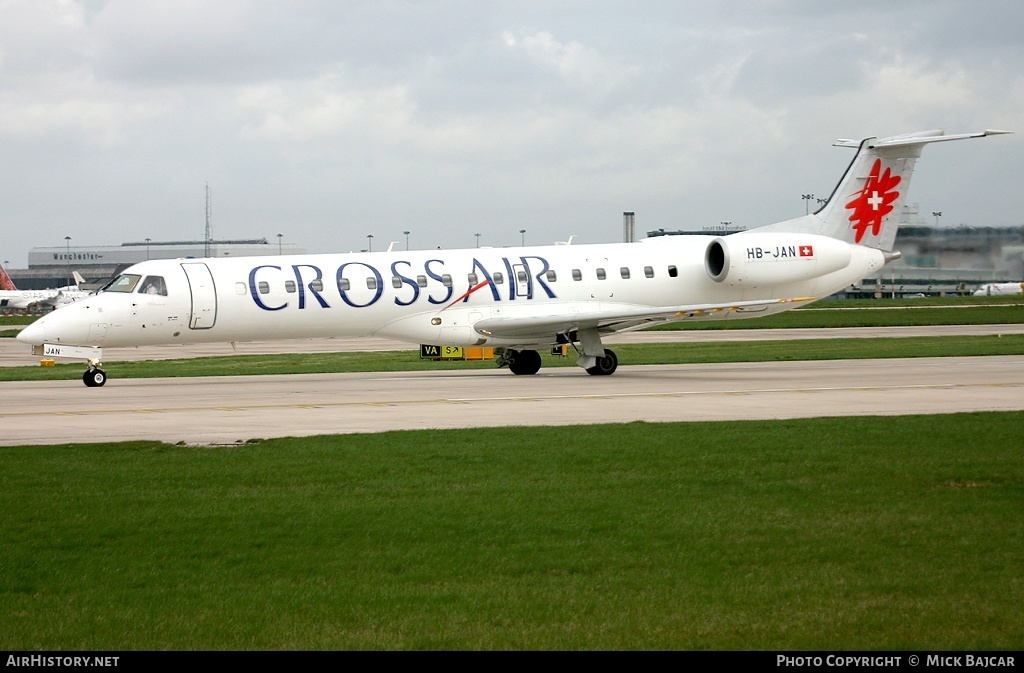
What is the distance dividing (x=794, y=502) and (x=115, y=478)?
7.48 meters

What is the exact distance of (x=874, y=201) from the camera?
3366 cm

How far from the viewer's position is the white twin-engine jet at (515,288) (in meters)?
28.5

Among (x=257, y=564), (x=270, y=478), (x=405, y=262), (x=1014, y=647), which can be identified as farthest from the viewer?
(x=405, y=262)

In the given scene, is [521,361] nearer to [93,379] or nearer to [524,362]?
[524,362]

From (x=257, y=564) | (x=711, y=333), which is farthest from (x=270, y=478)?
(x=711, y=333)

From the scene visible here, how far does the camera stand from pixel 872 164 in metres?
33.5

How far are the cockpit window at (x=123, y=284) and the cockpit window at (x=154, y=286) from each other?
0.71 ft

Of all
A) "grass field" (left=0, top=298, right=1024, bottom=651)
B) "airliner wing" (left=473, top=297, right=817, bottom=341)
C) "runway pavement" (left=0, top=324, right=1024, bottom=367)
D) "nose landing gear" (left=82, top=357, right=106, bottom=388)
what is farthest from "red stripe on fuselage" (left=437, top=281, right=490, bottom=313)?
→ "runway pavement" (left=0, top=324, right=1024, bottom=367)

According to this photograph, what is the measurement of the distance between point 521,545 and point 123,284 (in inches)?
816

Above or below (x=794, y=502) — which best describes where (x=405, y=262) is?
above

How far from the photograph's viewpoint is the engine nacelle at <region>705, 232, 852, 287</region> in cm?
3231

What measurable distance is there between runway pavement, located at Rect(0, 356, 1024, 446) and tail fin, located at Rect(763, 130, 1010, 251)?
378cm

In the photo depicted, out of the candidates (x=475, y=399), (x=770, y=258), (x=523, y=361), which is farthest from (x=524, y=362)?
(x=475, y=399)

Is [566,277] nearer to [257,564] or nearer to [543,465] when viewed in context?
[543,465]
